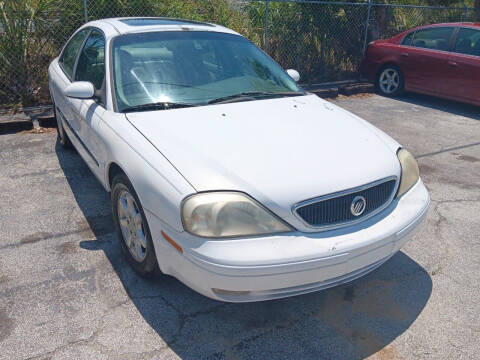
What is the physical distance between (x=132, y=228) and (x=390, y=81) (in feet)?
25.2

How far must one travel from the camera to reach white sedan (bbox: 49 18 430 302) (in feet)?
7.50

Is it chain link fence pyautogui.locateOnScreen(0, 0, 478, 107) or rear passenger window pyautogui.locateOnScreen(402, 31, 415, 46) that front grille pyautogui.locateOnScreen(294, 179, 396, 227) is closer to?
chain link fence pyautogui.locateOnScreen(0, 0, 478, 107)

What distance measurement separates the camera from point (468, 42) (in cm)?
794

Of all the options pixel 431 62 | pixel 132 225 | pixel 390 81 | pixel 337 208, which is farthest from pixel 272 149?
pixel 390 81

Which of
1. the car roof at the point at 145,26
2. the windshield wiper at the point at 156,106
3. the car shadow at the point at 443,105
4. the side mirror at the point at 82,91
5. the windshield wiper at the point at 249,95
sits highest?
the car roof at the point at 145,26

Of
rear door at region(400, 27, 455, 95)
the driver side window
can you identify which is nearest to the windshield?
the driver side window

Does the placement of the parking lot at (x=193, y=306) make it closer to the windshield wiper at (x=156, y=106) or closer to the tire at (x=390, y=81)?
the windshield wiper at (x=156, y=106)

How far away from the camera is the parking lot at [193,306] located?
249 centimetres

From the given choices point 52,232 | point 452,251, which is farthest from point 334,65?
point 52,232

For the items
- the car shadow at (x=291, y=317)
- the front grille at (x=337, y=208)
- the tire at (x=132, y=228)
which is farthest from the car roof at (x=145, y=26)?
the front grille at (x=337, y=208)

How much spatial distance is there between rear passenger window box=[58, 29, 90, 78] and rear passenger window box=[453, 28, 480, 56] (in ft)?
21.2

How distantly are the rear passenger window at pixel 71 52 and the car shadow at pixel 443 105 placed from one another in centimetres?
643

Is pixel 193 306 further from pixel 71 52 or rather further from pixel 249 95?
pixel 71 52

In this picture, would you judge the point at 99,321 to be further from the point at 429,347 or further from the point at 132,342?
the point at 429,347
